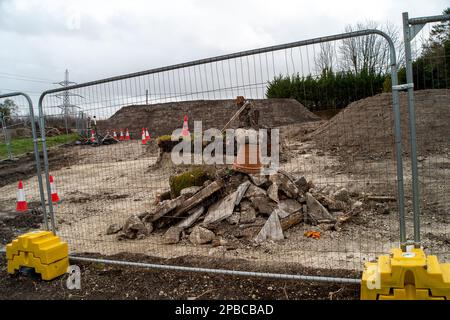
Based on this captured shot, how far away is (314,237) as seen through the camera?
527cm

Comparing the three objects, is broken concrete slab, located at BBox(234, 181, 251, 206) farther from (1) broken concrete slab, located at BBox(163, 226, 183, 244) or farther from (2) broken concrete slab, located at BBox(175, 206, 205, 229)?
(1) broken concrete slab, located at BBox(163, 226, 183, 244)

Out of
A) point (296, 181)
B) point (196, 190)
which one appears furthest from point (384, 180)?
point (196, 190)

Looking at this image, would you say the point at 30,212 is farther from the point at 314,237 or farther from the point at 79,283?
the point at 314,237

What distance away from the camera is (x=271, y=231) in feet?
17.4

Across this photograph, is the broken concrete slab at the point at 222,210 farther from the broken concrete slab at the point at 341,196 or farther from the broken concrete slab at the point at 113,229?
the broken concrete slab at the point at 341,196

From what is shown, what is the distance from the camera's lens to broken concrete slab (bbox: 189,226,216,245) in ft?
17.5

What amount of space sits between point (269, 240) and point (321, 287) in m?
1.82

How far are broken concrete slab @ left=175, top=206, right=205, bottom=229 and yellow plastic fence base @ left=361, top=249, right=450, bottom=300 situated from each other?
3.49 metres

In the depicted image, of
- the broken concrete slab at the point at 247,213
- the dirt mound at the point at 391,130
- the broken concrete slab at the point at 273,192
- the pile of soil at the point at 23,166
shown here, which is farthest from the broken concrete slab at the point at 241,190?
the pile of soil at the point at 23,166

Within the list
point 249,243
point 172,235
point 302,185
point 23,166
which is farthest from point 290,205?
point 23,166

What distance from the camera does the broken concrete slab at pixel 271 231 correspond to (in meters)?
5.23

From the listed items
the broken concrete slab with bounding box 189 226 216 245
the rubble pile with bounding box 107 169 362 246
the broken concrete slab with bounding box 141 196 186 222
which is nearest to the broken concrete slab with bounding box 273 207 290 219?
the rubble pile with bounding box 107 169 362 246

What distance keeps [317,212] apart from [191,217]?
2.04 meters

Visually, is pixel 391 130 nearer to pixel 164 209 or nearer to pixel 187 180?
pixel 187 180
